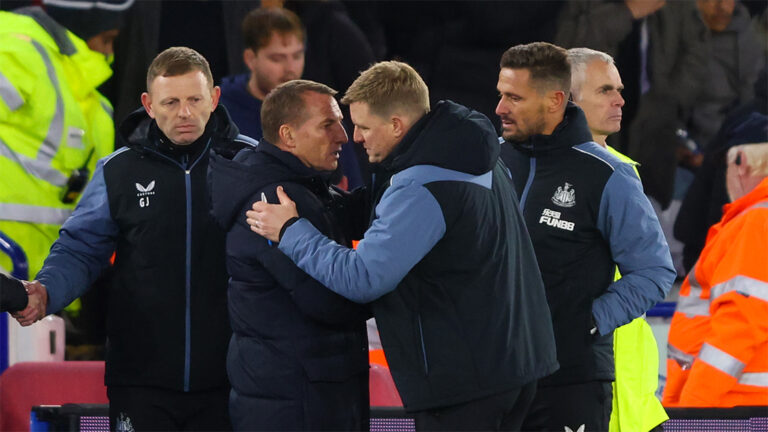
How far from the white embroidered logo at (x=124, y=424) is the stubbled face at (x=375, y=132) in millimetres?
1230

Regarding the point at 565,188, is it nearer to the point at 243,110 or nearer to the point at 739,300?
A: the point at 739,300

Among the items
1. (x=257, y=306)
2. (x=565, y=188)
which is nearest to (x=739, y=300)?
(x=565, y=188)

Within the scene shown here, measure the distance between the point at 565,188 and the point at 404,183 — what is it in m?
0.80

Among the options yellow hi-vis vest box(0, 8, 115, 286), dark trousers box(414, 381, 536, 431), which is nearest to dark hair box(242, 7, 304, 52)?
yellow hi-vis vest box(0, 8, 115, 286)

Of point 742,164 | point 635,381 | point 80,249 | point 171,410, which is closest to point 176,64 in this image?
point 80,249

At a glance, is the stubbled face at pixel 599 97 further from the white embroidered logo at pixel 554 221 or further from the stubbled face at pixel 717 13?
the stubbled face at pixel 717 13

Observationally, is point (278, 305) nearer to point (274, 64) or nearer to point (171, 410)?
point (171, 410)

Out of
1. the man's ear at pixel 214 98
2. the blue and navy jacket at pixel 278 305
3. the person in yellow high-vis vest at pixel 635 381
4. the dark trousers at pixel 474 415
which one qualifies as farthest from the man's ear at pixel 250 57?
the dark trousers at pixel 474 415

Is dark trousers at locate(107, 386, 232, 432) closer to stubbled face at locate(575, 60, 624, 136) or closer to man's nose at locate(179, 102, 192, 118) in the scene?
man's nose at locate(179, 102, 192, 118)

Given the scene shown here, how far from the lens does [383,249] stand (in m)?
3.49

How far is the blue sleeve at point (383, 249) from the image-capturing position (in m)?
3.48

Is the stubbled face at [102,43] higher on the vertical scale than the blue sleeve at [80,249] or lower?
higher

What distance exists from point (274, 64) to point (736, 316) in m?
2.73

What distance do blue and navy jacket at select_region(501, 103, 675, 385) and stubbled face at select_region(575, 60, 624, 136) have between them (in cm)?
53
